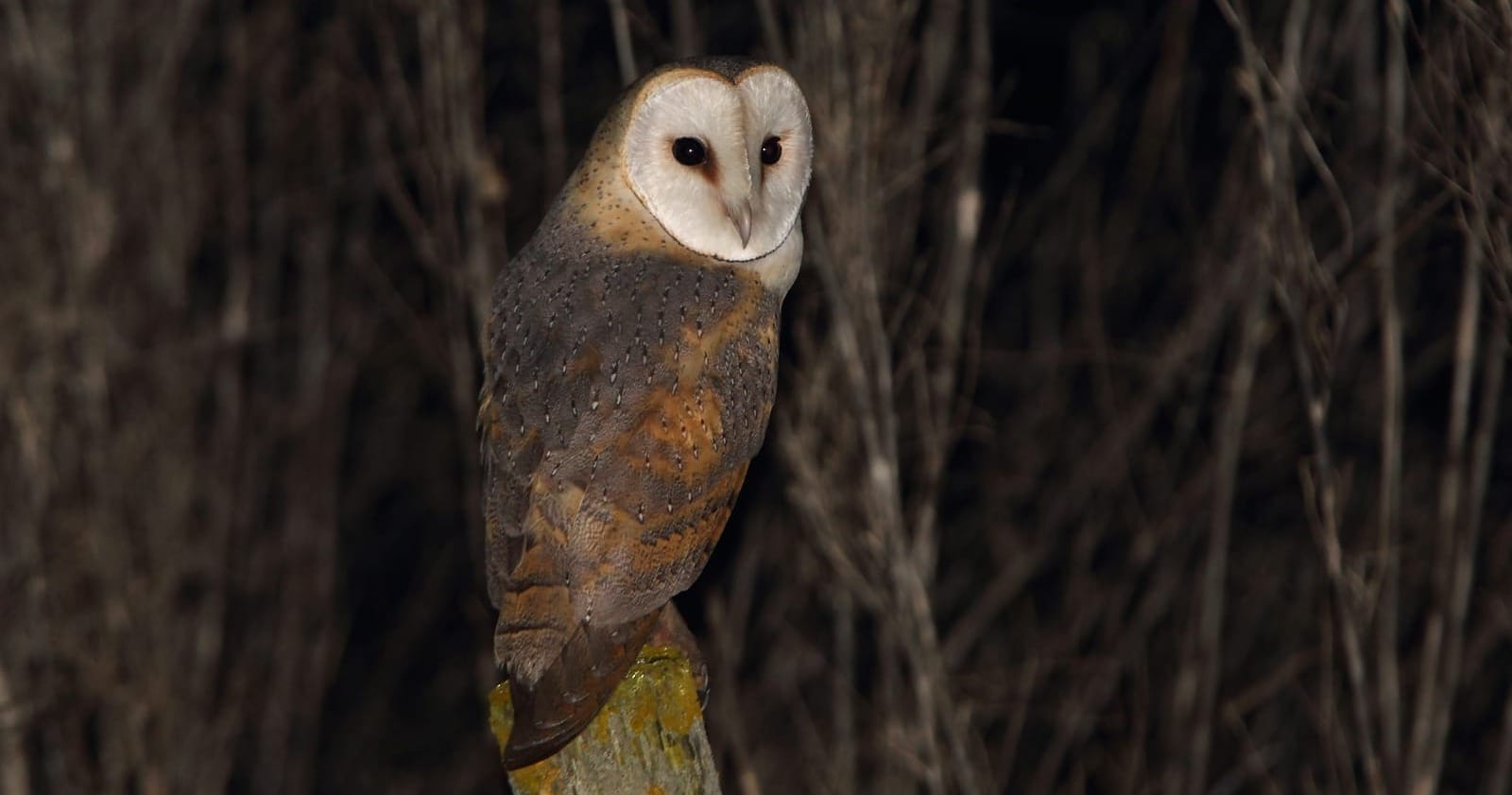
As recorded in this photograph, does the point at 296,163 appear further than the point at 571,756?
Yes

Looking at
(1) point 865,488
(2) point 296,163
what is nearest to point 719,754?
(1) point 865,488

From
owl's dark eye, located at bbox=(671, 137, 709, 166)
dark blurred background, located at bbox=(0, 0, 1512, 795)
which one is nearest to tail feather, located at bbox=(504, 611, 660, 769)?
dark blurred background, located at bbox=(0, 0, 1512, 795)

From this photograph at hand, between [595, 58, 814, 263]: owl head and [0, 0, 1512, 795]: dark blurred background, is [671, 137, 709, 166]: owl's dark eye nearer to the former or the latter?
[595, 58, 814, 263]: owl head

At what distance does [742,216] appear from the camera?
2455mm

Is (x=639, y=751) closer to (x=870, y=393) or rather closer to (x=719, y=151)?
(x=719, y=151)

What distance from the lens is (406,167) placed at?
7227 millimetres

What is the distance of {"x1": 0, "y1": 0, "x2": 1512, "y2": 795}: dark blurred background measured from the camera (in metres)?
3.46

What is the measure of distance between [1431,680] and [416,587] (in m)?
5.90

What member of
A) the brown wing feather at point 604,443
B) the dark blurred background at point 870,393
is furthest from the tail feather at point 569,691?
the dark blurred background at point 870,393

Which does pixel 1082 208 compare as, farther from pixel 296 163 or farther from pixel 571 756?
pixel 571 756

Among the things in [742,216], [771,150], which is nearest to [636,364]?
[742,216]

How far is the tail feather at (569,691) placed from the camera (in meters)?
2.09

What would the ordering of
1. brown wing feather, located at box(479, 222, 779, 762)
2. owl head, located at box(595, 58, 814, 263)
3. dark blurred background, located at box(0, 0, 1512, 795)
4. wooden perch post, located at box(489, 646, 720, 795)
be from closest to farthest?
wooden perch post, located at box(489, 646, 720, 795)
brown wing feather, located at box(479, 222, 779, 762)
owl head, located at box(595, 58, 814, 263)
dark blurred background, located at box(0, 0, 1512, 795)

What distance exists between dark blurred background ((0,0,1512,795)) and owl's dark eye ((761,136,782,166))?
796mm
